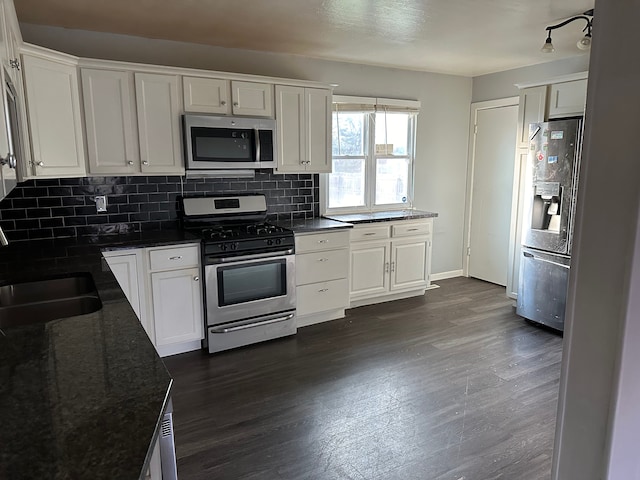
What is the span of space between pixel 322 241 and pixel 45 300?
232 cm

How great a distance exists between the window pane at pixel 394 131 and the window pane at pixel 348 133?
210mm

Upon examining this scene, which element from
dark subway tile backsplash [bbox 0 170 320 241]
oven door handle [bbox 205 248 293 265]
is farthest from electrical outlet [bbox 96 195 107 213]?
oven door handle [bbox 205 248 293 265]

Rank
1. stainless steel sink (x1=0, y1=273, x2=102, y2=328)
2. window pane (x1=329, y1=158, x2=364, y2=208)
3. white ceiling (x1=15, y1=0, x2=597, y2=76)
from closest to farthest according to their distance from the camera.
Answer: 1. stainless steel sink (x1=0, y1=273, x2=102, y2=328)
2. white ceiling (x1=15, y1=0, x2=597, y2=76)
3. window pane (x1=329, y1=158, x2=364, y2=208)

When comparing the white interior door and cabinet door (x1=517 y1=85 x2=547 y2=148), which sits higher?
cabinet door (x1=517 y1=85 x2=547 y2=148)

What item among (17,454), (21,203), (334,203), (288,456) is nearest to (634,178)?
(17,454)

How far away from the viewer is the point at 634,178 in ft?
2.45

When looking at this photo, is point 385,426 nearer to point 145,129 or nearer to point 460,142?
point 145,129

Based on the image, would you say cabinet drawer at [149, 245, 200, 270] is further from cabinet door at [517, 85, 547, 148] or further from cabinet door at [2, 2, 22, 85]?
cabinet door at [517, 85, 547, 148]

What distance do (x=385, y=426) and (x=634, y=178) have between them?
2188 millimetres

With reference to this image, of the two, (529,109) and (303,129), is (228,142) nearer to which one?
(303,129)

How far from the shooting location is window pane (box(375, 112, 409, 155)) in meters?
4.96

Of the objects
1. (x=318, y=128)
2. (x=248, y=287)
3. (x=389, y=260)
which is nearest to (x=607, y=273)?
(x=248, y=287)

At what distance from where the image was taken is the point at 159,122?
3.47 m

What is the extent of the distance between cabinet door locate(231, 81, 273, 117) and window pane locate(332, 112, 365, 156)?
95 cm
